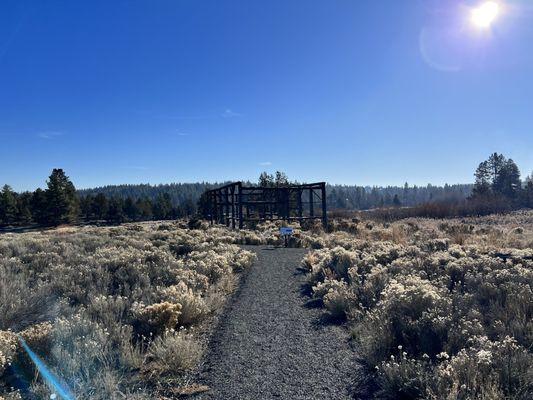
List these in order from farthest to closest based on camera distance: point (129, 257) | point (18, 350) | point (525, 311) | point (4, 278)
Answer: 1. point (129, 257)
2. point (4, 278)
3. point (525, 311)
4. point (18, 350)

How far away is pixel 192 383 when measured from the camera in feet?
13.8

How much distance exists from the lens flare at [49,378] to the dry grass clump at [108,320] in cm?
6

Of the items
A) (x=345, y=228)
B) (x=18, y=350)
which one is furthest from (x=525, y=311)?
(x=345, y=228)

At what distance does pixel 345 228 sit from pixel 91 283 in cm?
1933

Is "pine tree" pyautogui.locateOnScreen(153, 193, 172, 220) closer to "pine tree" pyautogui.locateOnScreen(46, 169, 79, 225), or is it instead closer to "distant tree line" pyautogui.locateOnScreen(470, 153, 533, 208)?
"pine tree" pyautogui.locateOnScreen(46, 169, 79, 225)

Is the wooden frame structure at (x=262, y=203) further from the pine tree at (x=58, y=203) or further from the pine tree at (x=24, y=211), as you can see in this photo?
the pine tree at (x=24, y=211)

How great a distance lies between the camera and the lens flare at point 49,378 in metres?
3.54

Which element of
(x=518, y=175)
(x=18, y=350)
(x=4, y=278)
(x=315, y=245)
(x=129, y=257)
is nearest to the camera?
(x=18, y=350)

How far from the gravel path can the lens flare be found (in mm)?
1386

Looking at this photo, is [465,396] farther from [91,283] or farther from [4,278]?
[4,278]

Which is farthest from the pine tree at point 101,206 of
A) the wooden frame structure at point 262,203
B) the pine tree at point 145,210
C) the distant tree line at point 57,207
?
the wooden frame structure at point 262,203

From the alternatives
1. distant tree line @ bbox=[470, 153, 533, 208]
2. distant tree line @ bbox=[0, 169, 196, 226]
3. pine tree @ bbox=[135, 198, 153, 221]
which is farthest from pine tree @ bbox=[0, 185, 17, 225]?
distant tree line @ bbox=[470, 153, 533, 208]

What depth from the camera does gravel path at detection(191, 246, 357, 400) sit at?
4.01 metres

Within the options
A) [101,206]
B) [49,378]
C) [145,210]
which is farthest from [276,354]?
[145,210]
